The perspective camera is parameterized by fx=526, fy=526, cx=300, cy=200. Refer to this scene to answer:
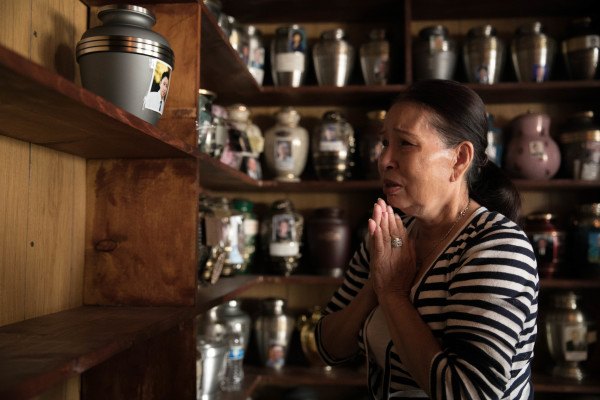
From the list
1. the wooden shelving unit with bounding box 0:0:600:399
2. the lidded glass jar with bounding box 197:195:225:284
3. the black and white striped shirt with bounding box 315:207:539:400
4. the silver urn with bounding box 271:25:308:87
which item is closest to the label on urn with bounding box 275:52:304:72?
the silver urn with bounding box 271:25:308:87

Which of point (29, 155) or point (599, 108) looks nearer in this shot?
point (29, 155)

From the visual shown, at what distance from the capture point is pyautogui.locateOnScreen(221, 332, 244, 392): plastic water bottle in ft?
6.44

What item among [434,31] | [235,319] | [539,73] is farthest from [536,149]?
[235,319]

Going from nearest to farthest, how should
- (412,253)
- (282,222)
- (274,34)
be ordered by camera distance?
(412,253) < (282,222) < (274,34)

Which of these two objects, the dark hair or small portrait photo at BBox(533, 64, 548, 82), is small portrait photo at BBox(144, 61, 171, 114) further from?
small portrait photo at BBox(533, 64, 548, 82)

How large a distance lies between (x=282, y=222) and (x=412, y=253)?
1.12 meters

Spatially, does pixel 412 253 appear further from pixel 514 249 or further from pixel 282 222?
pixel 282 222

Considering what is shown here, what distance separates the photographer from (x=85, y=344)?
2.58ft

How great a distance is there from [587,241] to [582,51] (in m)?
0.78

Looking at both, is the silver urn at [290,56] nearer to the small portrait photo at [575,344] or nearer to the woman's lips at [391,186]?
the woman's lips at [391,186]

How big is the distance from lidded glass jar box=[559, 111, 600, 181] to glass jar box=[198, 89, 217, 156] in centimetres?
153

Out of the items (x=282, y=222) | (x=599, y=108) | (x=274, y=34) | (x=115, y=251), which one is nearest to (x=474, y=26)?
(x=599, y=108)

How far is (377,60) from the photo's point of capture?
2242mm

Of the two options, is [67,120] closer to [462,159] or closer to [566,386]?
[462,159]
